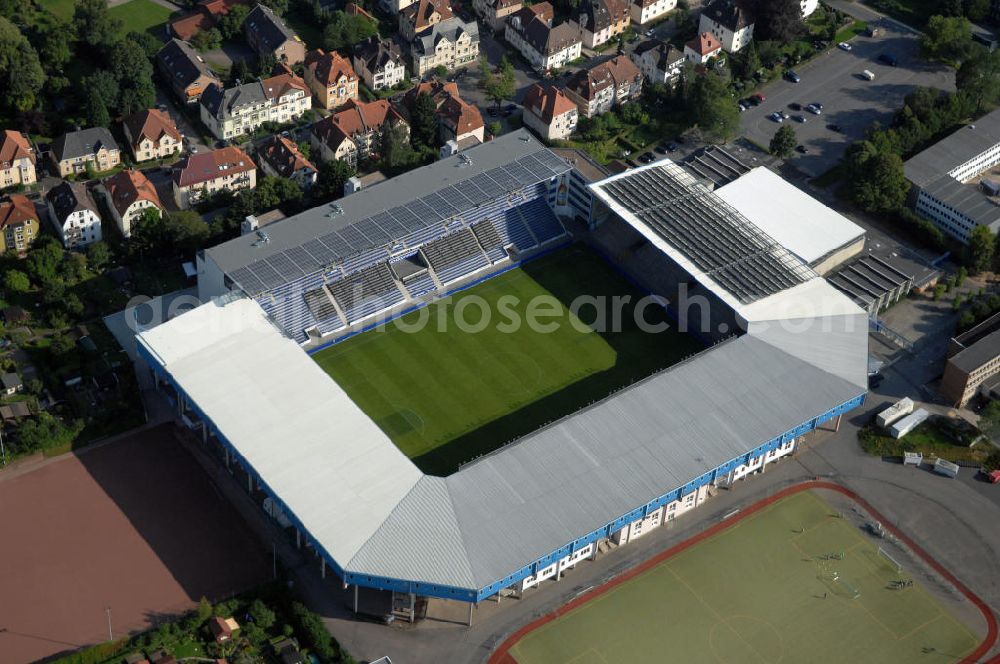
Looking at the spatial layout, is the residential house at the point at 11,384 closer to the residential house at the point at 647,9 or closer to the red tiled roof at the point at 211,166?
the red tiled roof at the point at 211,166

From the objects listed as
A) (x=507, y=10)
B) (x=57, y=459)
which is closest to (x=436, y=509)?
(x=57, y=459)

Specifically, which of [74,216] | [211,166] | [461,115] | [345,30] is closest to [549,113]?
[461,115]

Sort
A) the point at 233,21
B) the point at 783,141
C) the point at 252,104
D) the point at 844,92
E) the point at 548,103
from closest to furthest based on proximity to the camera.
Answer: the point at 252,104 → the point at 783,141 → the point at 548,103 → the point at 233,21 → the point at 844,92

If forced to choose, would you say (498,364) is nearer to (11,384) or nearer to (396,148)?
(396,148)

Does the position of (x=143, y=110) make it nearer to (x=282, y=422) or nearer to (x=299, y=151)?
(x=299, y=151)

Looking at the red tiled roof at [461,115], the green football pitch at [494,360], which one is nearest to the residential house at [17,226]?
the green football pitch at [494,360]

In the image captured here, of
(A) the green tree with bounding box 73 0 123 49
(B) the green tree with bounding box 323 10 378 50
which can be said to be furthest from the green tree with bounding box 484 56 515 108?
(A) the green tree with bounding box 73 0 123 49
